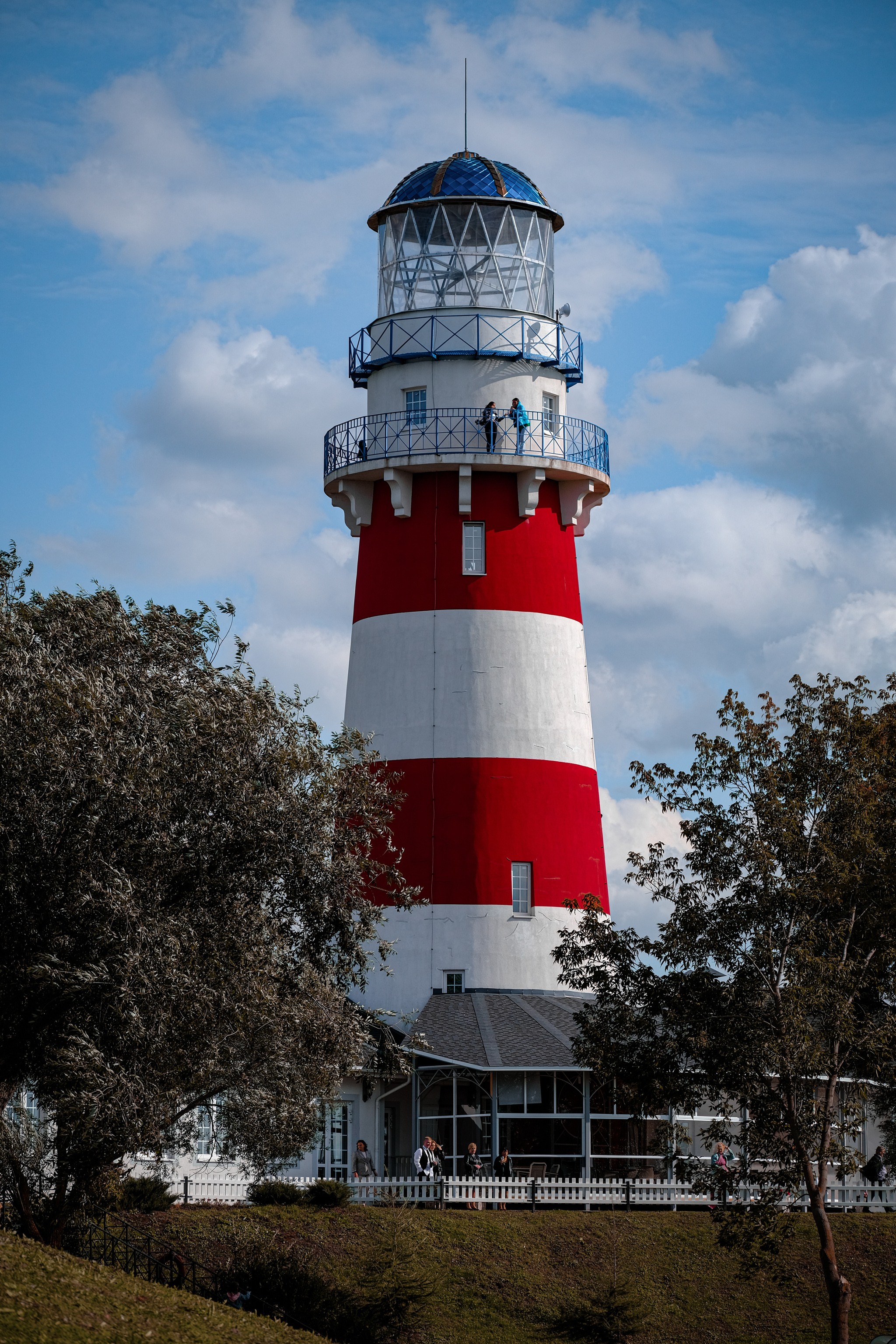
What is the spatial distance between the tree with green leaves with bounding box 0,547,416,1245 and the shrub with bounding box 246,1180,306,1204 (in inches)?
242

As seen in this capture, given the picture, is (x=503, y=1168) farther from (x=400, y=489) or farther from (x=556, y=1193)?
(x=400, y=489)

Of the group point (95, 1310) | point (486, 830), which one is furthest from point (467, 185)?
point (95, 1310)

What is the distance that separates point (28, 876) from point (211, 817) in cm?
233

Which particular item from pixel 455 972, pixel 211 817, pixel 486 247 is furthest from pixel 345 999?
pixel 486 247

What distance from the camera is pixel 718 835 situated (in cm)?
2388

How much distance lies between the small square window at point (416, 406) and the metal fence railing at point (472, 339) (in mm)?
742

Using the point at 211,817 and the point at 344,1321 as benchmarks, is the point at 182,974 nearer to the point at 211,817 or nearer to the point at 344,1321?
the point at 211,817

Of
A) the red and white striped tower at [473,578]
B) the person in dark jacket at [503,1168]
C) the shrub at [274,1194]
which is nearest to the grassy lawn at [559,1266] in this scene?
the shrub at [274,1194]

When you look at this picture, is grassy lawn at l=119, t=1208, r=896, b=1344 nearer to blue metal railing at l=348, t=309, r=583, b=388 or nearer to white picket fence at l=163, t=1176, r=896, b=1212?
white picket fence at l=163, t=1176, r=896, b=1212

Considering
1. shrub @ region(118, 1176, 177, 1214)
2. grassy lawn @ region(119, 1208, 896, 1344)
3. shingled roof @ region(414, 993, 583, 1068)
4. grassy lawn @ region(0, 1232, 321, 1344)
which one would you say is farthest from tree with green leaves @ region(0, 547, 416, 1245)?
shingled roof @ region(414, 993, 583, 1068)

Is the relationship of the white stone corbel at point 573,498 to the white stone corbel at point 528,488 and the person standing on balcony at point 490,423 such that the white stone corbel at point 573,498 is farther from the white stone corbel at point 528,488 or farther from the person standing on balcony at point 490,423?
the person standing on balcony at point 490,423

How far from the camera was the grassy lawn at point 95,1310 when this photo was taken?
1677cm

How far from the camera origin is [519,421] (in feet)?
121

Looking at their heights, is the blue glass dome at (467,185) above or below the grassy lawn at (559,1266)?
above
